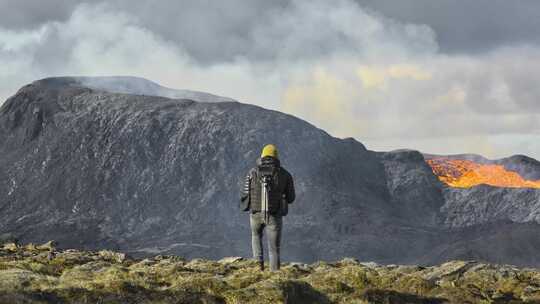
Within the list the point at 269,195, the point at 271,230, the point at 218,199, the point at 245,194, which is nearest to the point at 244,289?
the point at 269,195

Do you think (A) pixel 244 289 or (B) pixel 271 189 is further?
(B) pixel 271 189

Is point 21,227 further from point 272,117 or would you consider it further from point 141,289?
point 141,289

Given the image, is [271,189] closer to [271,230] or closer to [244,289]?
[271,230]

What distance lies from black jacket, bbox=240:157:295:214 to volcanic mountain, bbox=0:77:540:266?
126 metres

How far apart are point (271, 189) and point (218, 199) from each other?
503 feet

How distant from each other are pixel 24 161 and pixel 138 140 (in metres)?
25.1

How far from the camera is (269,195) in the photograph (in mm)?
19484

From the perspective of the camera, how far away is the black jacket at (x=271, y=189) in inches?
770

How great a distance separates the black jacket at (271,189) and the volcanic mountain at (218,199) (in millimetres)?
125678

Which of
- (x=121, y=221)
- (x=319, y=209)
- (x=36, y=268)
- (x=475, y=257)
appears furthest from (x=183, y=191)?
(x=36, y=268)

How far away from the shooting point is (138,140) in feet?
629

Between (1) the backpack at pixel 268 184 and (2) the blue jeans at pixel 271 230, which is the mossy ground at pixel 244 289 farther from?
(1) the backpack at pixel 268 184

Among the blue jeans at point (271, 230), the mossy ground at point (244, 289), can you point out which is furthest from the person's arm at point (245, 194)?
the mossy ground at point (244, 289)

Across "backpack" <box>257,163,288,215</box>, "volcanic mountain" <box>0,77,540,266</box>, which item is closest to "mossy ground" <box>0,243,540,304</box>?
"backpack" <box>257,163,288,215</box>
